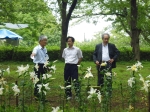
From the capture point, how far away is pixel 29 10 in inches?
573

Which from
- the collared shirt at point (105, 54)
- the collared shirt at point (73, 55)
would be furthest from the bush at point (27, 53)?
the collared shirt at point (105, 54)

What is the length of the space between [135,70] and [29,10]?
10.6 metres

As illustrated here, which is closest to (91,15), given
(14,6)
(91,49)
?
(91,49)

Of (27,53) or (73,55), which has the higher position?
(73,55)

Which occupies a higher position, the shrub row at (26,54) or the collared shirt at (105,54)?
the collared shirt at (105,54)

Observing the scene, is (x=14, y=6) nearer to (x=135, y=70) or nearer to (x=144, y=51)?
(x=135, y=70)

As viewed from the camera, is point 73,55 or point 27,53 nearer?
point 73,55

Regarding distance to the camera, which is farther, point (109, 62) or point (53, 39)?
point (53, 39)

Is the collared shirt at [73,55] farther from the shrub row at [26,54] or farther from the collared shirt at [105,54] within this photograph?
the shrub row at [26,54]

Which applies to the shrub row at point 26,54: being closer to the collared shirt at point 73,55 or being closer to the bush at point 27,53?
the bush at point 27,53

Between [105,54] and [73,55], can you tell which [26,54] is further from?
[105,54]

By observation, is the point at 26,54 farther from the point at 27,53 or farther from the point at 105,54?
the point at 105,54

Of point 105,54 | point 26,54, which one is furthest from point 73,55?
point 26,54

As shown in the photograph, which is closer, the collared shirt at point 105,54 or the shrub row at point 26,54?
the collared shirt at point 105,54
